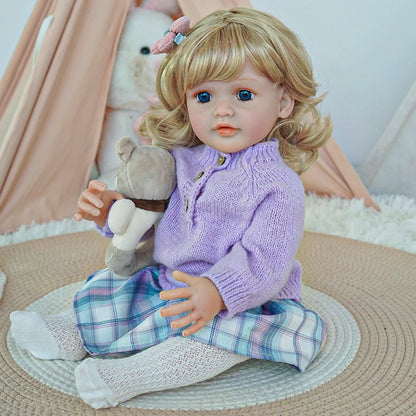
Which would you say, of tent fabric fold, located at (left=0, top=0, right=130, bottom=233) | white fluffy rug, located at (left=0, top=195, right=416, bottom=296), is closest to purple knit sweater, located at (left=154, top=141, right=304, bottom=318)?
white fluffy rug, located at (left=0, top=195, right=416, bottom=296)

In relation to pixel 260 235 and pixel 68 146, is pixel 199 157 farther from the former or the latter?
pixel 68 146

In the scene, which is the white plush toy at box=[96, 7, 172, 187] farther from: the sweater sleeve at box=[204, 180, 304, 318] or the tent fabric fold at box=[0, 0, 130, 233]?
the sweater sleeve at box=[204, 180, 304, 318]

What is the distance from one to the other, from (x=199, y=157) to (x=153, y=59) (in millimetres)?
822

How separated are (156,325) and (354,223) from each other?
0.87 metres

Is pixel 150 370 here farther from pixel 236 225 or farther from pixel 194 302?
pixel 236 225

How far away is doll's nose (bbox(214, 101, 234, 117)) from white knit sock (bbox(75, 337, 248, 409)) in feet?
1.07

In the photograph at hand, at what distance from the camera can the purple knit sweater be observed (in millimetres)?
820

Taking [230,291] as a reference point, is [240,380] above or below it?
below

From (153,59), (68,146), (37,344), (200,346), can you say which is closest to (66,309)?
(37,344)

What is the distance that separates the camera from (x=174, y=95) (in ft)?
3.16

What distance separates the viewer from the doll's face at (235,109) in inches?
33.7

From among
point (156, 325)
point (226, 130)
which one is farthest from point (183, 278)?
point (226, 130)

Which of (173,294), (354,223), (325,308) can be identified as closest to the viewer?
(173,294)

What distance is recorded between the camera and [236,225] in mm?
885
